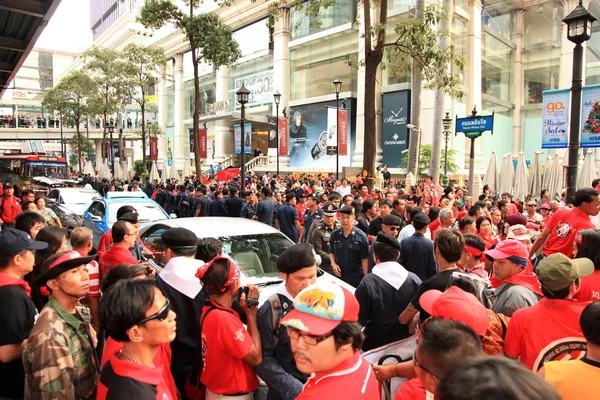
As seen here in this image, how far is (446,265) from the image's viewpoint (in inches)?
145

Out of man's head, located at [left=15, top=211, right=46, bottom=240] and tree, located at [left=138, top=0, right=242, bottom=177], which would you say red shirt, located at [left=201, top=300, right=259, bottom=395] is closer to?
man's head, located at [left=15, top=211, right=46, bottom=240]

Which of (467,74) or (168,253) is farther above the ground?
(467,74)

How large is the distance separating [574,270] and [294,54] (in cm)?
3789

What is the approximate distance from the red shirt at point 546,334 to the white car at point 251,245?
2407mm

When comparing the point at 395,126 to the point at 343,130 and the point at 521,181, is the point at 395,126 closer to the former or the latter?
the point at 343,130

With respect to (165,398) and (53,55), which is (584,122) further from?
(53,55)

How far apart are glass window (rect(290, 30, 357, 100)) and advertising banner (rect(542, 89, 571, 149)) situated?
2469cm

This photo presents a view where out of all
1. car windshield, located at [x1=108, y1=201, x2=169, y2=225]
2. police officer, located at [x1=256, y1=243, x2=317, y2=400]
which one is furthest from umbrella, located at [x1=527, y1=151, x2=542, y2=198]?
police officer, located at [x1=256, y1=243, x2=317, y2=400]

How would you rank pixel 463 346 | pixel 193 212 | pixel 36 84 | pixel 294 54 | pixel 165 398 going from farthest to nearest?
pixel 36 84
pixel 294 54
pixel 193 212
pixel 165 398
pixel 463 346

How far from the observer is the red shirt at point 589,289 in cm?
346

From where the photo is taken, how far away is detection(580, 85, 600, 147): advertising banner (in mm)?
8414

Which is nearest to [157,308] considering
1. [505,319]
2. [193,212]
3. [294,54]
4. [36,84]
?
[505,319]

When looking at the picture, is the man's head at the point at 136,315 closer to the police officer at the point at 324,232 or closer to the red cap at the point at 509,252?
the red cap at the point at 509,252

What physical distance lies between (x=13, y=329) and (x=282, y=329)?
1713mm
